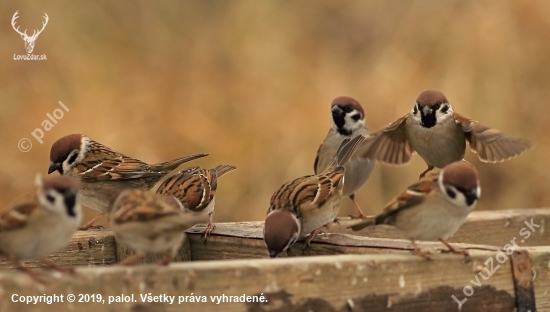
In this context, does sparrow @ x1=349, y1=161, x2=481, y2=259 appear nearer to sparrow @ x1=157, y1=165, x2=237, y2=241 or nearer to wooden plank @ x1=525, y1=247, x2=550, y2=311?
wooden plank @ x1=525, y1=247, x2=550, y2=311

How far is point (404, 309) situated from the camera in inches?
113

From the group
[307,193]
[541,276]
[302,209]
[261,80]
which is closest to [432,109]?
[307,193]

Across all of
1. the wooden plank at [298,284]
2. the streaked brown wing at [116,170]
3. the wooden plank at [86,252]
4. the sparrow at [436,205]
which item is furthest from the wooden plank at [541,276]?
the streaked brown wing at [116,170]

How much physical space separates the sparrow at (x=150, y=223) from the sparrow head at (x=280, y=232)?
0.97 meters

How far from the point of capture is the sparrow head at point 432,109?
14.8ft

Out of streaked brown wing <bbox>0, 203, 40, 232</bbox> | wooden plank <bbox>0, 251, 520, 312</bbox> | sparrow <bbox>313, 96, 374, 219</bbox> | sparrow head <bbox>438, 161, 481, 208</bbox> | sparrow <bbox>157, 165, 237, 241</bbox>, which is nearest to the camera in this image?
wooden plank <bbox>0, 251, 520, 312</bbox>

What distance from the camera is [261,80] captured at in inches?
286

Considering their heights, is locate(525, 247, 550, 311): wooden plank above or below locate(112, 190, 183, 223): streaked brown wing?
below

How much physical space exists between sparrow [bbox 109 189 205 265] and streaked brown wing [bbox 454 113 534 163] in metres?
2.16

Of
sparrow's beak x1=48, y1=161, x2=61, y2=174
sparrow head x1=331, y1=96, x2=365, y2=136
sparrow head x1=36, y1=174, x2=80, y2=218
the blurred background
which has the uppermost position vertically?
the blurred background

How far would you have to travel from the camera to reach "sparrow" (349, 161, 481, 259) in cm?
296

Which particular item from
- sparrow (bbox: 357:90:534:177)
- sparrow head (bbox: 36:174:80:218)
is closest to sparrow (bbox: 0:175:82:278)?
sparrow head (bbox: 36:174:80:218)

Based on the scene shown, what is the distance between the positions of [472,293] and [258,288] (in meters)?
0.79

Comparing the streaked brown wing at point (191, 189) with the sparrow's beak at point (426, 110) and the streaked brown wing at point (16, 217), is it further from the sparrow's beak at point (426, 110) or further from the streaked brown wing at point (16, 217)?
the streaked brown wing at point (16, 217)
